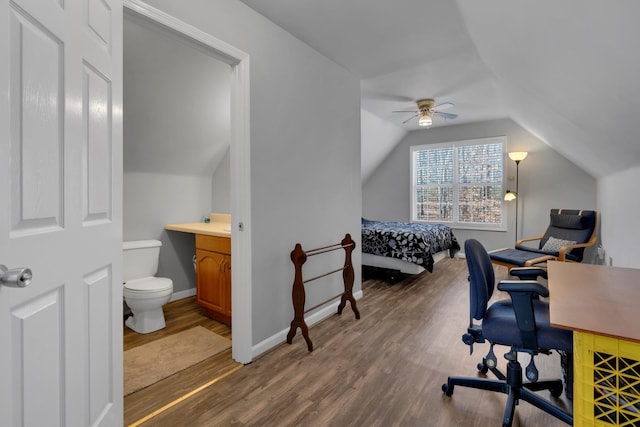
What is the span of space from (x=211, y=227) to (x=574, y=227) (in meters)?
4.56

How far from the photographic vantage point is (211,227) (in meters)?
3.18

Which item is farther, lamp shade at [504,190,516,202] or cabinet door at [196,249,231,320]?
lamp shade at [504,190,516,202]

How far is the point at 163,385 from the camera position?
1.85 m

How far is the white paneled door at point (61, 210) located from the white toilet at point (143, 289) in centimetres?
132

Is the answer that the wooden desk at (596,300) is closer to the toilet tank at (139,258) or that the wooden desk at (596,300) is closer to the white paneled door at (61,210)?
the white paneled door at (61,210)

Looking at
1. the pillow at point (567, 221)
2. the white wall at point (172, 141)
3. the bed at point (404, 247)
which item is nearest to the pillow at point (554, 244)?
the pillow at point (567, 221)

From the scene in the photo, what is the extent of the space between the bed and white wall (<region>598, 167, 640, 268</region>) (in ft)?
5.66

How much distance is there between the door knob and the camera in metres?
0.70

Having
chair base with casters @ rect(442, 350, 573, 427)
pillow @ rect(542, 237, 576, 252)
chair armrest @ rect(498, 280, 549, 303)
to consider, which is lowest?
chair base with casters @ rect(442, 350, 573, 427)

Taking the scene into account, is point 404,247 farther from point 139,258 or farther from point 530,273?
point 139,258

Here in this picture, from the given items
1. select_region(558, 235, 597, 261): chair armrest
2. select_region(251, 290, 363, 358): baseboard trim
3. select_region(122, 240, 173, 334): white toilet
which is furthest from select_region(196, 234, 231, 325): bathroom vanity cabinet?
select_region(558, 235, 597, 261): chair armrest

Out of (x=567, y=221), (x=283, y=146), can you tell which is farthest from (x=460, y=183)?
(x=283, y=146)

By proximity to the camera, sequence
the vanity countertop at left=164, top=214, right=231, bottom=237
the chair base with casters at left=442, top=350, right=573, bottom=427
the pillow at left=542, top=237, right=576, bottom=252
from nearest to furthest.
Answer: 1. the chair base with casters at left=442, top=350, right=573, bottom=427
2. the vanity countertop at left=164, top=214, right=231, bottom=237
3. the pillow at left=542, top=237, right=576, bottom=252

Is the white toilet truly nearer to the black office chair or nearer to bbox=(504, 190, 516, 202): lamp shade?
the black office chair
